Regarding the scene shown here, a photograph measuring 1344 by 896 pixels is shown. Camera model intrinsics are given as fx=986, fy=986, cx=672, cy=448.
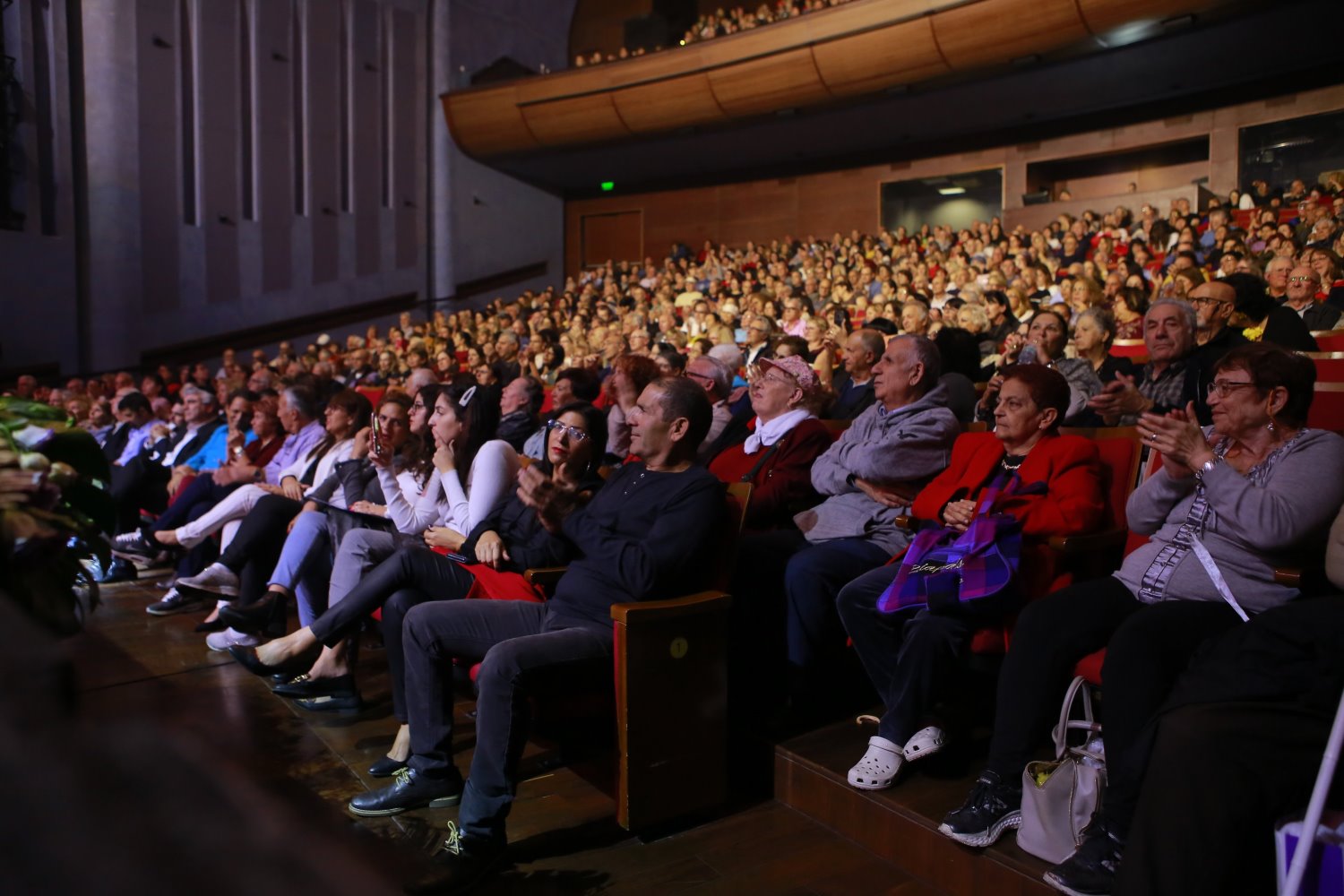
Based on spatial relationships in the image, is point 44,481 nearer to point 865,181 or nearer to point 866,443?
point 866,443

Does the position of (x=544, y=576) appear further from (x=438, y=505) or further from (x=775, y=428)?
(x=775, y=428)

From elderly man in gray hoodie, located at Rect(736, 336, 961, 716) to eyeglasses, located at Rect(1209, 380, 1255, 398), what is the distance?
2.45 feet

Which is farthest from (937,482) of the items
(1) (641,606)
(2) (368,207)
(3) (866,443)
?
(2) (368,207)

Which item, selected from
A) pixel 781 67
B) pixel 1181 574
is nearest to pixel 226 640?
pixel 1181 574

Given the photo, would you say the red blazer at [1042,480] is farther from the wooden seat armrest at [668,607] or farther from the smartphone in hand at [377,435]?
the smartphone in hand at [377,435]

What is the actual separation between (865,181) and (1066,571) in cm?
1151

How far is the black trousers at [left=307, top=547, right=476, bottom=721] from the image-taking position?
2342 mm

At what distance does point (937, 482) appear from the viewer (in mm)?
Result: 2377

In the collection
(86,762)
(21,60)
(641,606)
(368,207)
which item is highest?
(21,60)

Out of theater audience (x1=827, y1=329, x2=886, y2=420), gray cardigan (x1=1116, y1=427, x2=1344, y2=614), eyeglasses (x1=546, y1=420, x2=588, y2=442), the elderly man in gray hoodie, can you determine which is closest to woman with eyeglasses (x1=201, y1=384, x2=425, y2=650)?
eyeglasses (x1=546, y1=420, x2=588, y2=442)

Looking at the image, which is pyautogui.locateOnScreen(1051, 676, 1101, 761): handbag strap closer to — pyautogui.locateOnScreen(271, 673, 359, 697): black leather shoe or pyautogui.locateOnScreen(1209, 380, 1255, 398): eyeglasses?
pyautogui.locateOnScreen(1209, 380, 1255, 398): eyeglasses

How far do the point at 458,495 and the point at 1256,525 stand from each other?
1.88 meters

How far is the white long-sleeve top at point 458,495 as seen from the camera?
2611 millimetres

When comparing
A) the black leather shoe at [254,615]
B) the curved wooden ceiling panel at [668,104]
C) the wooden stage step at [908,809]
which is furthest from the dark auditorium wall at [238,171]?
the wooden stage step at [908,809]
